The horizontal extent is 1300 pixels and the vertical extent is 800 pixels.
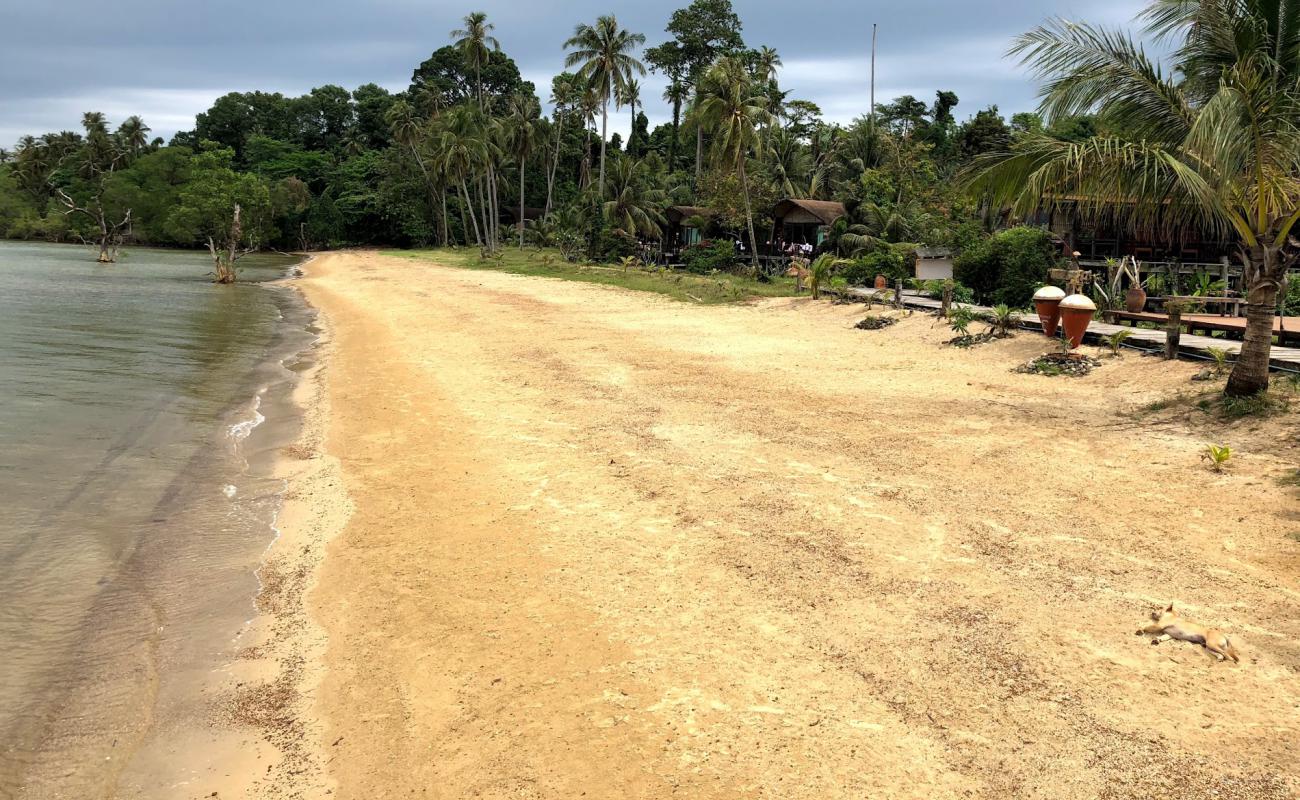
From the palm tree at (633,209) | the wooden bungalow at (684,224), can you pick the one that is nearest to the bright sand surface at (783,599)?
the wooden bungalow at (684,224)

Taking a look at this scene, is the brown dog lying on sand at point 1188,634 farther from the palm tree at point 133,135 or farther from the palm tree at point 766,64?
the palm tree at point 133,135

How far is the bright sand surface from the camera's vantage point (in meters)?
4.09

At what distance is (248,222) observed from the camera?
209ft

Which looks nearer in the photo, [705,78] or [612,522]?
[612,522]

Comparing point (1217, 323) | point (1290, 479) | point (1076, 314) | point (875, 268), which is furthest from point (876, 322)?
point (1290, 479)

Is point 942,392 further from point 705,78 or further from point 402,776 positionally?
point 705,78

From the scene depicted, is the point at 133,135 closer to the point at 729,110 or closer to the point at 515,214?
the point at 515,214

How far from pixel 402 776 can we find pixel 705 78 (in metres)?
27.4

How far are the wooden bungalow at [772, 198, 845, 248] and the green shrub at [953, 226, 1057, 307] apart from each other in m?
10.7

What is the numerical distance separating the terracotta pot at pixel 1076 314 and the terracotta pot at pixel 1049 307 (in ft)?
1.98

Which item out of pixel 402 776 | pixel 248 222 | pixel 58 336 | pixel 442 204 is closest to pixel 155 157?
pixel 248 222

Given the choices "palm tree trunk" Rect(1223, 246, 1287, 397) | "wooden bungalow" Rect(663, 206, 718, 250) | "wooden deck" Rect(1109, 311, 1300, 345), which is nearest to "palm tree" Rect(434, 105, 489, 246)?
"wooden bungalow" Rect(663, 206, 718, 250)

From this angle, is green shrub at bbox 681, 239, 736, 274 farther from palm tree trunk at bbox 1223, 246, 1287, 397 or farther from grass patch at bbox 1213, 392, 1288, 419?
grass patch at bbox 1213, 392, 1288, 419

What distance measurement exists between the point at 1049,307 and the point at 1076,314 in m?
0.94
